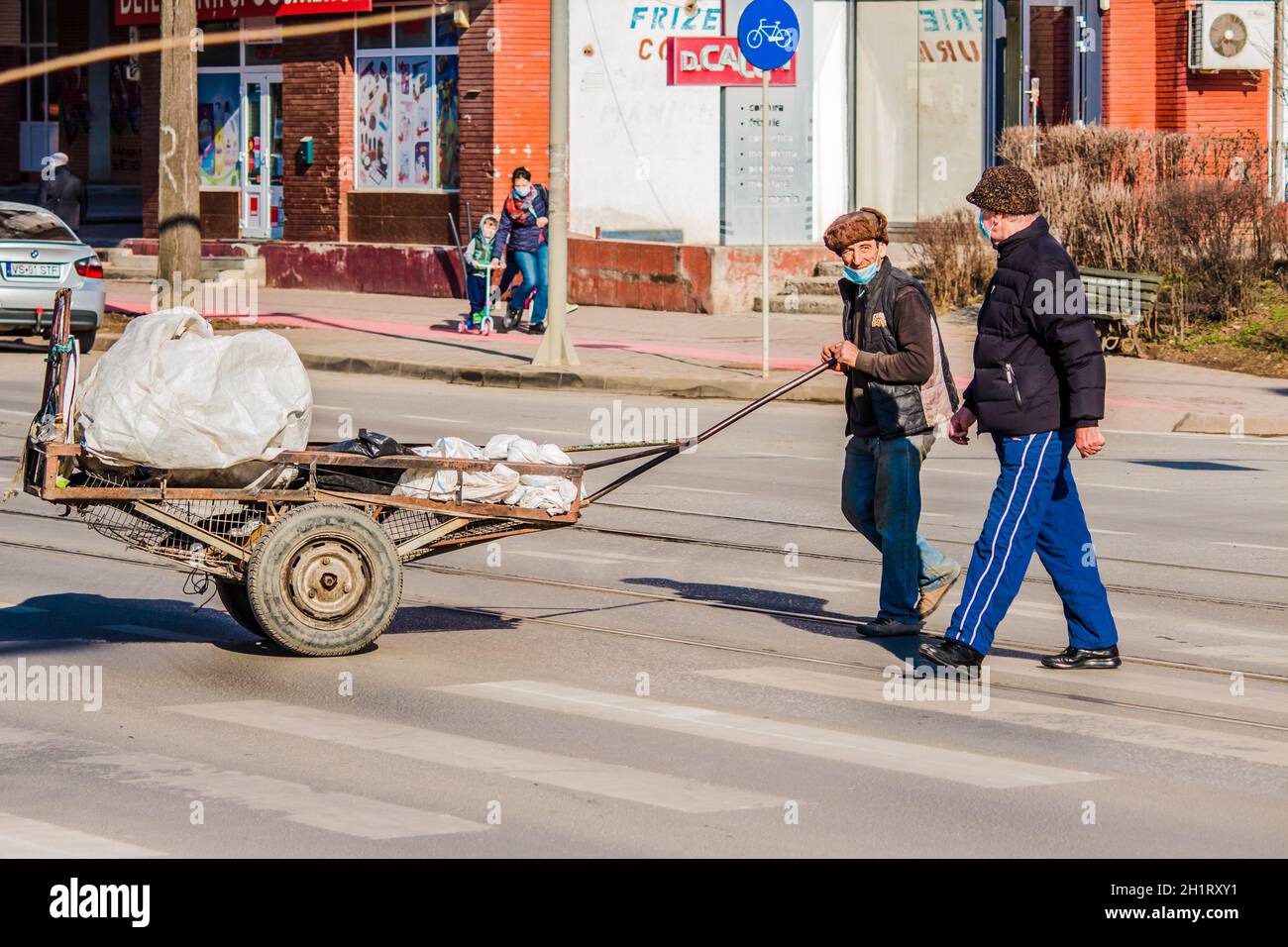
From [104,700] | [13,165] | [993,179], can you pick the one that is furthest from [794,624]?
[13,165]

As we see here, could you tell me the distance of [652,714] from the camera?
25.4 feet

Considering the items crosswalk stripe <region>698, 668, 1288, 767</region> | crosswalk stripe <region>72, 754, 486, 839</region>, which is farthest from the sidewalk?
crosswalk stripe <region>72, 754, 486, 839</region>

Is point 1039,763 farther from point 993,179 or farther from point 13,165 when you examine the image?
point 13,165

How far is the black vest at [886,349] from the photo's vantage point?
895 centimetres

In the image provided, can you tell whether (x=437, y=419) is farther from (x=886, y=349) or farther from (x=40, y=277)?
(x=886, y=349)

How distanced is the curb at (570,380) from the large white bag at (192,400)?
11255mm

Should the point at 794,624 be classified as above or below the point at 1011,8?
below

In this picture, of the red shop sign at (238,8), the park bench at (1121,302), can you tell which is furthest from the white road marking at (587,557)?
the red shop sign at (238,8)

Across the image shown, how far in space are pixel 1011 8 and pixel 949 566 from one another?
20681 millimetres

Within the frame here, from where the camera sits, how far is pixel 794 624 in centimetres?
955

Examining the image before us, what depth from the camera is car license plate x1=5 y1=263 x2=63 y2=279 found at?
72.7ft
